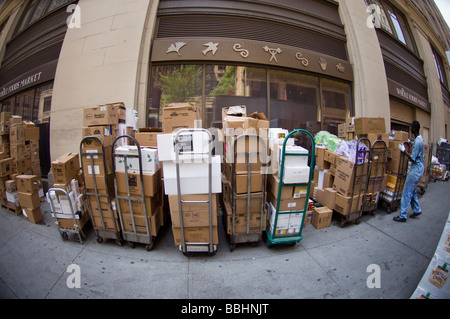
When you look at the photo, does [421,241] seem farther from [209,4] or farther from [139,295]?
[209,4]

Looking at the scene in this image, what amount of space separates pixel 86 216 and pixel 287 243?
3794 mm

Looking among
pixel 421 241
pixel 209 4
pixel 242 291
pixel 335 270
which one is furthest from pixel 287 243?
pixel 209 4

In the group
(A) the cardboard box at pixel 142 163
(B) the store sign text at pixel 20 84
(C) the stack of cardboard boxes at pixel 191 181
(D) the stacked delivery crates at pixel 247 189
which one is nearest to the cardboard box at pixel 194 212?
(C) the stack of cardboard boxes at pixel 191 181

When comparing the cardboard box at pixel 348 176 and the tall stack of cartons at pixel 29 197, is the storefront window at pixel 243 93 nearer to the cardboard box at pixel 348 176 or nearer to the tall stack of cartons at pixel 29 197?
the cardboard box at pixel 348 176

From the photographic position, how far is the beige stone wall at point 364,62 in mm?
6395

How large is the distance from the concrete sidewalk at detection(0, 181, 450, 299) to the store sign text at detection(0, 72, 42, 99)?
6.40 meters

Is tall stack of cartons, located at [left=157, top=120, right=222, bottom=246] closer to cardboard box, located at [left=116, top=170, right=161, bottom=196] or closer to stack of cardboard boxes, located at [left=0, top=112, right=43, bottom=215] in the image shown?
cardboard box, located at [left=116, top=170, right=161, bottom=196]

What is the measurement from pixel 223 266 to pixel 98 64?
22.0 ft

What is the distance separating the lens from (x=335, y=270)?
2221 millimetres

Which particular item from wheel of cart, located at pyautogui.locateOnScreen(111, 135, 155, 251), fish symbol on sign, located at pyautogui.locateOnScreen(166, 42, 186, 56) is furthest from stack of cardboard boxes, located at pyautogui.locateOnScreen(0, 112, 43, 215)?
fish symbol on sign, located at pyautogui.locateOnScreen(166, 42, 186, 56)

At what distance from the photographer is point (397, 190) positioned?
3.85 m

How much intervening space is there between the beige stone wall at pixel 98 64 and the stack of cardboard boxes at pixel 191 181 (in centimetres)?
357

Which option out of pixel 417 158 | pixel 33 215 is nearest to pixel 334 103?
pixel 417 158

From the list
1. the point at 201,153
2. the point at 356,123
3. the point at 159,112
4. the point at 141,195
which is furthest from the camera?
the point at 159,112
